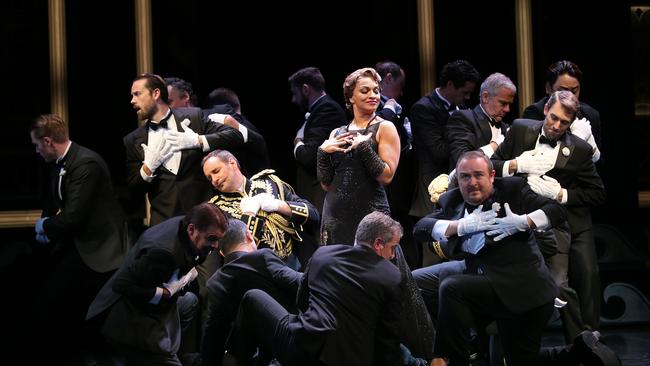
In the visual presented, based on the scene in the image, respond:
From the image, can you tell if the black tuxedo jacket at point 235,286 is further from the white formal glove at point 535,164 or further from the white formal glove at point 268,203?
the white formal glove at point 535,164

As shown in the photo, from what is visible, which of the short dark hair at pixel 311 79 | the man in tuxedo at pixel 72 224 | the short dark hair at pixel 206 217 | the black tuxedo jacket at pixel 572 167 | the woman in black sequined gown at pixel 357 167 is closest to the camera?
the short dark hair at pixel 206 217

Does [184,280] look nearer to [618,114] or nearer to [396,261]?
[396,261]

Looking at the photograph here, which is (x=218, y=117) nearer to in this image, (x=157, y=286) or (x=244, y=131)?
(x=244, y=131)

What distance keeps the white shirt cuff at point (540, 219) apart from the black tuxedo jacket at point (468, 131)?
1.03 m

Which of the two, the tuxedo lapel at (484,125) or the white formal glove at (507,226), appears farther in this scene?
the tuxedo lapel at (484,125)

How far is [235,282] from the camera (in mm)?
5188

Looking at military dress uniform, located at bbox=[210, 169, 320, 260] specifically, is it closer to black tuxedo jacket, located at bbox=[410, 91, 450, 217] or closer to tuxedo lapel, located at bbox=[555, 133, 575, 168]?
black tuxedo jacket, located at bbox=[410, 91, 450, 217]

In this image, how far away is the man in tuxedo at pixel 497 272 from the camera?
506 centimetres

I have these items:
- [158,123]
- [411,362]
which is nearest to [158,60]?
[158,123]

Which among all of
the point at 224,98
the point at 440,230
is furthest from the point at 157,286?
the point at 224,98

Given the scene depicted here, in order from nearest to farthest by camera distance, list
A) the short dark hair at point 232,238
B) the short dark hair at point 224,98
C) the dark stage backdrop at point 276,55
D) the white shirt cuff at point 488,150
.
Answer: the short dark hair at point 232,238, the white shirt cuff at point 488,150, the short dark hair at point 224,98, the dark stage backdrop at point 276,55

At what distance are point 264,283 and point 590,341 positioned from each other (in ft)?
4.67

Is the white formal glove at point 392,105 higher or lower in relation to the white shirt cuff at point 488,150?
higher

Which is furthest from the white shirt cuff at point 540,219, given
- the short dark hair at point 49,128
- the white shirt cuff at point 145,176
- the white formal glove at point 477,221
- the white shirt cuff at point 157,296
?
the short dark hair at point 49,128
